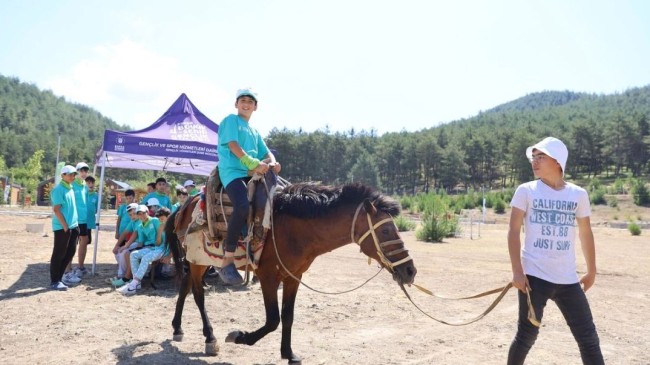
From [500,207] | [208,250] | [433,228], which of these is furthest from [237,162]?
[500,207]

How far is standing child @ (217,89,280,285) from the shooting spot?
4.69 meters

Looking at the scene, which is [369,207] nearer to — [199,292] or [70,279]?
[199,292]

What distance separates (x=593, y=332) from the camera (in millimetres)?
3488

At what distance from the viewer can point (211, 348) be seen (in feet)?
16.5

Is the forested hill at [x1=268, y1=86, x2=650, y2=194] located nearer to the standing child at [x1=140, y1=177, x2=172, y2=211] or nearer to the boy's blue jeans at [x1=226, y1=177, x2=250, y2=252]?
the standing child at [x1=140, y1=177, x2=172, y2=211]

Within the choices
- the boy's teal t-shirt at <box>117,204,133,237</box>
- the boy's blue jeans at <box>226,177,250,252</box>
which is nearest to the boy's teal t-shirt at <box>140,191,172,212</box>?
the boy's teal t-shirt at <box>117,204,133,237</box>

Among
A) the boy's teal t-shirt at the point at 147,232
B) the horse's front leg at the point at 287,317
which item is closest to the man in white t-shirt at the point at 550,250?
the horse's front leg at the point at 287,317

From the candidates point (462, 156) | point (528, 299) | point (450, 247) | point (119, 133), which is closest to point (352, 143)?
point (462, 156)

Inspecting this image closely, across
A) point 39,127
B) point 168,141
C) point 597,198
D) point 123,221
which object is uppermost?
point 39,127

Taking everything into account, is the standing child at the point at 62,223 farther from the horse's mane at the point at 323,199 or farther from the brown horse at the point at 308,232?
the horse's mane at the point at 323,199

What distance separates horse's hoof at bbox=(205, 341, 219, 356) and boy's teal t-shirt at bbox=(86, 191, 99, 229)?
554cm

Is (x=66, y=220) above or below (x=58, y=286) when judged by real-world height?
above

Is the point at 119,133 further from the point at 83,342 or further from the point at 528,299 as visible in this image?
the point at 528,299

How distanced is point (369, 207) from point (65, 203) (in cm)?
589
